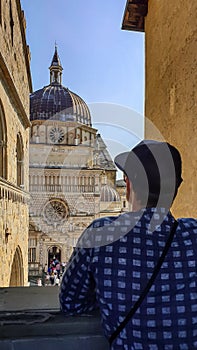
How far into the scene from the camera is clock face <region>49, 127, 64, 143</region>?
29.4 m

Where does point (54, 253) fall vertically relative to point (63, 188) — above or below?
below

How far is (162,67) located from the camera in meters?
5.45

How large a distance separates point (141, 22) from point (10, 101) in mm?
3322

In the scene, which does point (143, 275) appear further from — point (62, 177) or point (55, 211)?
point (62, 177)

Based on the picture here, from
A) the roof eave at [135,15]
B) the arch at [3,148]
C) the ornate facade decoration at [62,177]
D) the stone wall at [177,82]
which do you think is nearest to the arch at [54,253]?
the ornate facade decoration at [62,177]

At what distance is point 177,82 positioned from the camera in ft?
15.2

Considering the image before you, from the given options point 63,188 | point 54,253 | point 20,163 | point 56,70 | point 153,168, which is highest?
point 56,70

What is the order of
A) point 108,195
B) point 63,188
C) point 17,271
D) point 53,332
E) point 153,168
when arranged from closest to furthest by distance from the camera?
point 153,168, point 53,332, point 17,271, point 63,188, point 108,195

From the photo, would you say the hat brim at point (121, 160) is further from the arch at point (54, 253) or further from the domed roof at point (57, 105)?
the domed roof at point (57, 105)

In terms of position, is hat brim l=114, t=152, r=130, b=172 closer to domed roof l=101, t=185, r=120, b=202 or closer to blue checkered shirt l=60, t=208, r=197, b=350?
blue checkered shirt l=60, t=208, r=197, b=350

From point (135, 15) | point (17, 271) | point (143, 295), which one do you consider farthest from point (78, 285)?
point (17, 271)

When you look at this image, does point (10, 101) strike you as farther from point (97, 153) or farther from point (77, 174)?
point (97, 153)

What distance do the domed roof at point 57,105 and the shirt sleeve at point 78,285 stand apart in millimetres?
28533

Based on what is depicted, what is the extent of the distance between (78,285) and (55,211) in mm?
25371
